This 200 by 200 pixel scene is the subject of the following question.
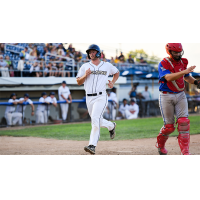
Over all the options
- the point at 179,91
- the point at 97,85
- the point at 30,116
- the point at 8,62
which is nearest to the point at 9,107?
the point at 30,116

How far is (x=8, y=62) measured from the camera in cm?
1527

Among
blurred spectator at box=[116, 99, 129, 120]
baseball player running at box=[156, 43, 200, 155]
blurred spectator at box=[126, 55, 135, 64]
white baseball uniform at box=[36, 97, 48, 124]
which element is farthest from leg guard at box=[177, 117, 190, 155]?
blurred spectator at box=[126, 55, 135, 64]

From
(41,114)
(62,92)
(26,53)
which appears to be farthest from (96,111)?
(26,53)

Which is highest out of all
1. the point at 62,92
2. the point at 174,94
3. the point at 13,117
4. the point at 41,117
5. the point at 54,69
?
the point at 54,69

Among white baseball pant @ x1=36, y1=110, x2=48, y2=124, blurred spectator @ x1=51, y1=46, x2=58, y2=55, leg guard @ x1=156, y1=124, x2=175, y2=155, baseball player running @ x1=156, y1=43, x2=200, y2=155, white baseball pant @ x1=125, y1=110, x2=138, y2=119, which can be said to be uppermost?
blurred spectator @ x1=51, y1=46, x2=58, y2=55

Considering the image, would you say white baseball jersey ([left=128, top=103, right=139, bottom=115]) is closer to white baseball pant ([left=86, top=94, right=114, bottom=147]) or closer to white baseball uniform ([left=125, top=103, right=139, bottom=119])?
white baseball uniform ([left=125, top=103, right=139, bottom=119])

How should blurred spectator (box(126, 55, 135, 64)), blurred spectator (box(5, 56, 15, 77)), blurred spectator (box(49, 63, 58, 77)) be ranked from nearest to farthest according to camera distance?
1. blurred spectator (box(5, 56, 15, 77))
2. blurred spectator (box(49, 63, 58, 77))
3. blurred spectator (box(126, 55, 135, 64))

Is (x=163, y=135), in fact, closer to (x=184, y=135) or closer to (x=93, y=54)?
(x=184, y=135)

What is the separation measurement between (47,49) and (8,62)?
233 centimetres

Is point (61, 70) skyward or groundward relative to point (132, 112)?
skyward

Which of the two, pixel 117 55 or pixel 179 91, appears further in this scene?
pixel 117 55

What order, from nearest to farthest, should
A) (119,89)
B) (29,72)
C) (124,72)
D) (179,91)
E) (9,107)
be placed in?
1. (179,91)
2. (9,107)
3. (29,72)
4. (124,72)
5. (119,89)

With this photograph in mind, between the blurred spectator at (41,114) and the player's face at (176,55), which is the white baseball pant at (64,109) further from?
the player's face at (176,55)
